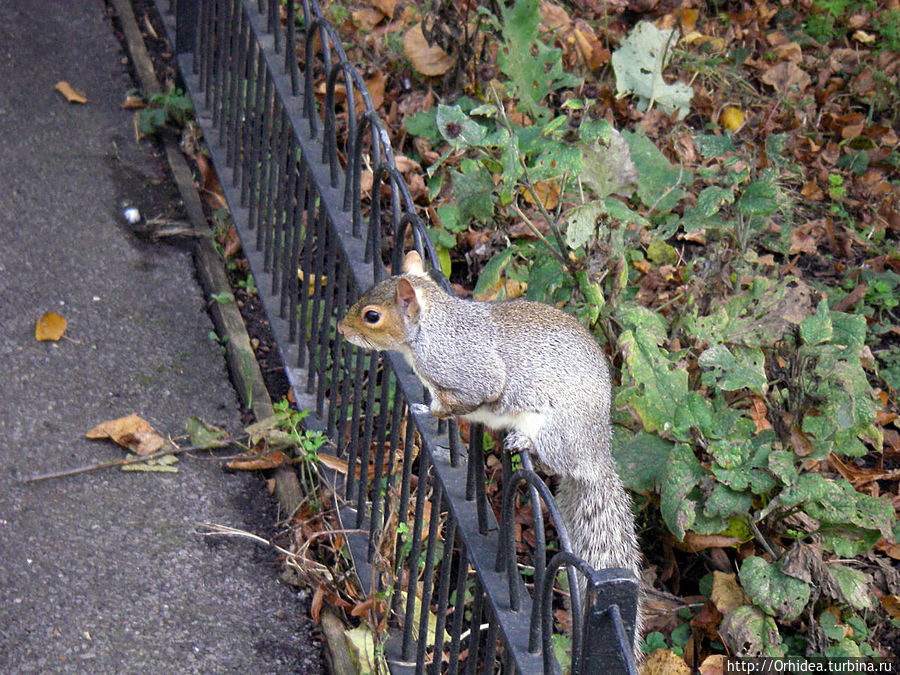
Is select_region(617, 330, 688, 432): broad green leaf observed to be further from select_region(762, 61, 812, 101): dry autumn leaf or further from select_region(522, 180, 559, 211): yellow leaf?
select_region(762, 61, 812, 101): dry autumn leaf

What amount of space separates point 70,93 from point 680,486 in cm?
354

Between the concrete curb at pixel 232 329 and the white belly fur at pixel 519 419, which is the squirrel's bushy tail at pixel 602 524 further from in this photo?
the concrete curb at pixel 232 329

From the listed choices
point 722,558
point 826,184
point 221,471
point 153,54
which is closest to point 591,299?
point 722,558

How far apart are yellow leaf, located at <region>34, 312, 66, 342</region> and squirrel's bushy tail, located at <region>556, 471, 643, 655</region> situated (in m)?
2.02

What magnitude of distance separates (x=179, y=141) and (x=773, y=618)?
3.33 m

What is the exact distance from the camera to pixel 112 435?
3.31 metres

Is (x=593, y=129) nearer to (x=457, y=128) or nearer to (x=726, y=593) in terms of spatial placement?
(x=457, y=128)

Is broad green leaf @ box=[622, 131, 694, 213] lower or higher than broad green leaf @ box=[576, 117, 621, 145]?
lower

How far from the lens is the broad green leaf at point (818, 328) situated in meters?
2.67

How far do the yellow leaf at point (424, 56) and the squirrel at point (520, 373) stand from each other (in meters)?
2.07

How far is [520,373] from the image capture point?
2387 mm

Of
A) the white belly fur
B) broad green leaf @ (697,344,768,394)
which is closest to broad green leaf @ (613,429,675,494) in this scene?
broad green leaf @ (697,344,768,394)

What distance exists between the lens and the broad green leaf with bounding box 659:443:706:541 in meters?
2.66

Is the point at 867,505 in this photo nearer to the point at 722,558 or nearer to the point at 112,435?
the point at 722,558
